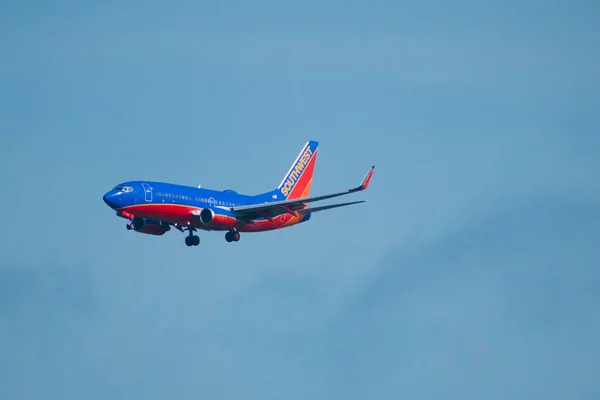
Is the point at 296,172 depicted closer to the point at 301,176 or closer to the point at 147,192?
the point at 301,176

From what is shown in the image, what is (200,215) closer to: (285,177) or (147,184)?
(147,184)

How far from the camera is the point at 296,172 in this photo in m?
144

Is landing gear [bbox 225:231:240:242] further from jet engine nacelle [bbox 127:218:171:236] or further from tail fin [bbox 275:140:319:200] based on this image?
tail fin [bbox 275:140:319:200]

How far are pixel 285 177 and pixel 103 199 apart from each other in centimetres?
2432

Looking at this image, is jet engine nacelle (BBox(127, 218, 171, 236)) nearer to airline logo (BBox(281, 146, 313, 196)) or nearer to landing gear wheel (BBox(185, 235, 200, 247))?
landing gear wheel (BBox(185, 235, 200, 247))

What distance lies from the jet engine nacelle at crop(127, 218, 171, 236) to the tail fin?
14508 millimetres

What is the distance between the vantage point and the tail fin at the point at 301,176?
142m

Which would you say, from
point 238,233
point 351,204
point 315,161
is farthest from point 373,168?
point 315,161

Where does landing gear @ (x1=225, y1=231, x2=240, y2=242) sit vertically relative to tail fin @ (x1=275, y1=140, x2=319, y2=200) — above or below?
below

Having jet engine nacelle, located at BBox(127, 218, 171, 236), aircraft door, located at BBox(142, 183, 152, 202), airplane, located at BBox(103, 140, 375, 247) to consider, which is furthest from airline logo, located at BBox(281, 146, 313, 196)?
aircraft door, located at BBox(142, 183, 152, 202)

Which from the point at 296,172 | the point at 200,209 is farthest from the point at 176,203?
the point at 296,172

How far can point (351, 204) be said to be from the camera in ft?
412

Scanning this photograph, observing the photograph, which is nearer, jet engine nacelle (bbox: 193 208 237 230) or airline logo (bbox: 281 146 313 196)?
jet engine nacelle (bbox: 193 208 237 230)

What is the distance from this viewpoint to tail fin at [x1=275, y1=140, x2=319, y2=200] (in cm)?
14175
